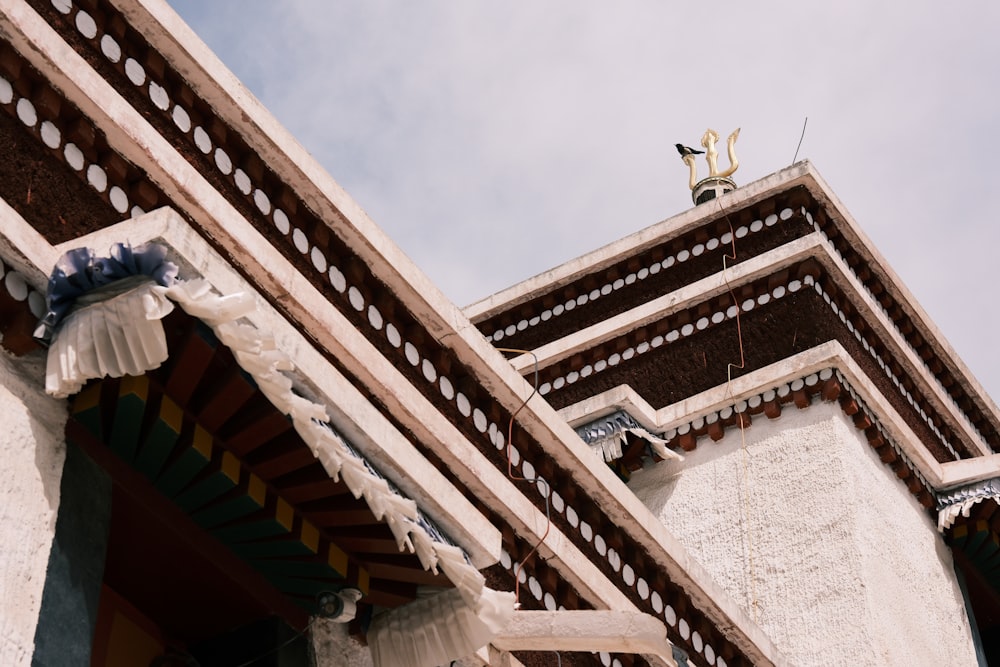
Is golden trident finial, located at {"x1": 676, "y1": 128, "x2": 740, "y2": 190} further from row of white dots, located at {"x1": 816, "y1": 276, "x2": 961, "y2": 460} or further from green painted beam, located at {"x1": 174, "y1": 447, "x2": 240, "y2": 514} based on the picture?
green painted beam, located at {"x1": 174, "y1": 447, "x2": 240, "y2": 514}

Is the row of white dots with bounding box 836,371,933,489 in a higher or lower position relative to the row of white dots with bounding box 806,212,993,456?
lower

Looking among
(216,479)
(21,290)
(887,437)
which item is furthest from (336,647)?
(887,437)

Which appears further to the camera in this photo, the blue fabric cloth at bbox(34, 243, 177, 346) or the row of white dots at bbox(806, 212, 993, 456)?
the row of white dots at bbox(806, 212, 993, 456)

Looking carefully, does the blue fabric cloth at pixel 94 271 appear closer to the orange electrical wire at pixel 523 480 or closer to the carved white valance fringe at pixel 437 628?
the carved white valance fringe at pixel 437 628

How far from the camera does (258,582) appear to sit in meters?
4.98

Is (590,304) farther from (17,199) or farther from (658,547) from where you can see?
(17,199)

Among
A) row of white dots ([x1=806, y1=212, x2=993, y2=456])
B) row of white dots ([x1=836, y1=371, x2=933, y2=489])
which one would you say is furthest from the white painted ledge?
row of white dots ([x1=806, y1=212, x2=993, y2=456])

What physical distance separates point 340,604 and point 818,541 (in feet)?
16.4

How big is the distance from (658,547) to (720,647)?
65 cm

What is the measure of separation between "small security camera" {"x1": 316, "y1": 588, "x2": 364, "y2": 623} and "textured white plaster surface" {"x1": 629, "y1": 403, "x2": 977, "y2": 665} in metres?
4.58

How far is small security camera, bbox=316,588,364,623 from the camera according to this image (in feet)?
16.4

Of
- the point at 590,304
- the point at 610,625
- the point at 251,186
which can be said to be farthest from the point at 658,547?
the point at 590,304

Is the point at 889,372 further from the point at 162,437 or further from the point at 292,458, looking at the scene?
the point at 162,437

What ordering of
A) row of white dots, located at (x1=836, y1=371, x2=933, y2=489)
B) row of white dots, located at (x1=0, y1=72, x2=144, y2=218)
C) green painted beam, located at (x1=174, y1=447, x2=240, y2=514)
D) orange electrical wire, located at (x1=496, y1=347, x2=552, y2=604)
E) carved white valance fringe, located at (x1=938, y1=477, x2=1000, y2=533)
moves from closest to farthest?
green painted beam, located at (x1=174, y1=447, x2=240, y2=514) < row of white dots, located at (x1=0, y1=72, x2=144, y2=218) < orange electrical wire, located at (x1=496, y1=347, x2=552, y2=604) < row of white dots, located at (x1=836, y1=371, x2=933, y2=489) < carved white valance fringe, located at (x1=938, y1=477, x2=1000, y2=533)
